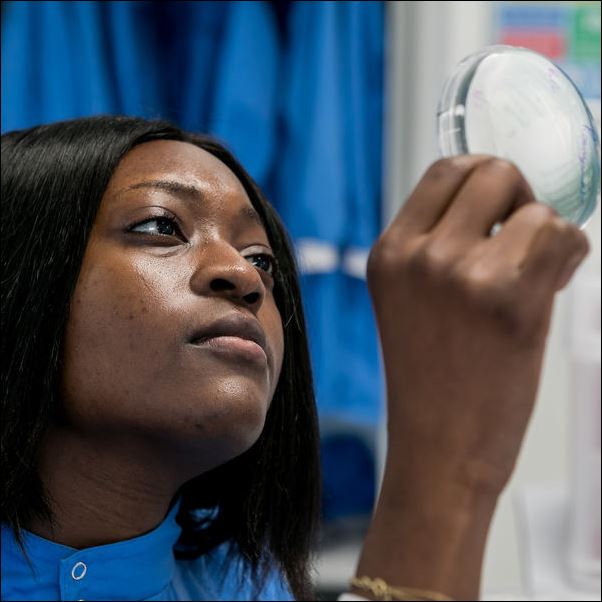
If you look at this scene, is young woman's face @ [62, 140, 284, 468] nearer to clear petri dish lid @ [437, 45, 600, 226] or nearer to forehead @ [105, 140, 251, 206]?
forehead @ [105, 140, 251, 206]

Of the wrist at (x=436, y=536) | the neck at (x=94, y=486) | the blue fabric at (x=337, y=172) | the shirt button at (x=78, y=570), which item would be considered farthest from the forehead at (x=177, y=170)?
the blue fabric at (x=337, y=172)

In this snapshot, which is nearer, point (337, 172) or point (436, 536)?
point (436, 536)

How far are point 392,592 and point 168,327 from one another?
13.0 inches

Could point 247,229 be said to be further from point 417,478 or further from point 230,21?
point 230,21

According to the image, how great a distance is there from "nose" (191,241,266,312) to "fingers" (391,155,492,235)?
31 cm

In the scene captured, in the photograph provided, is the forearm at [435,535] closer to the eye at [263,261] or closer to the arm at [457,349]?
the arm at [457,349]

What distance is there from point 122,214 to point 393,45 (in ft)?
2.54

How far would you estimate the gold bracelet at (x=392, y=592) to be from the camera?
50 centimetres

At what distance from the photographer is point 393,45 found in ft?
4.83

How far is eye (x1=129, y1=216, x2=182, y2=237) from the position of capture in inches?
32.6

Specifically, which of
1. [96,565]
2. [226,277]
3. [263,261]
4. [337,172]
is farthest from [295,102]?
[96,565]

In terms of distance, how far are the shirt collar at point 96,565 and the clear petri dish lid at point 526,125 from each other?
48cm

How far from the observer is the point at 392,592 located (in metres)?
0.51

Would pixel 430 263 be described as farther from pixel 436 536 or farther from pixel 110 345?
pixel 110 345
